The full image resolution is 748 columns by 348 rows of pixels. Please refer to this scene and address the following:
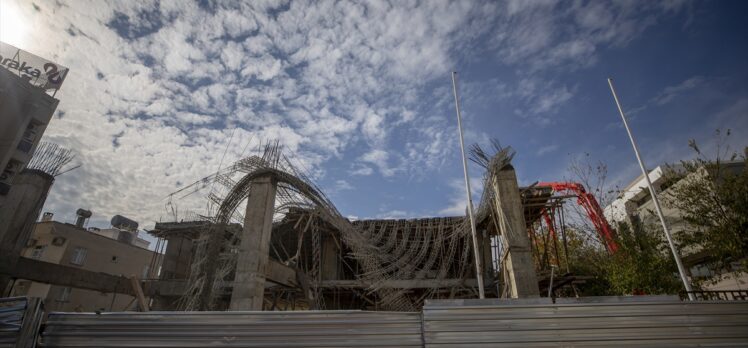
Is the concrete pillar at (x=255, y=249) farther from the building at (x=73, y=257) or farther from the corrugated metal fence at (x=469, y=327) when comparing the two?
the building at (x=73, y=257)

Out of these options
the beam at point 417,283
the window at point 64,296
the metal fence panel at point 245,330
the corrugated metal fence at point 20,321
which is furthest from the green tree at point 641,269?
the window at point 64,296

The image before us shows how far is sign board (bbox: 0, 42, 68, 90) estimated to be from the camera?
26.4m

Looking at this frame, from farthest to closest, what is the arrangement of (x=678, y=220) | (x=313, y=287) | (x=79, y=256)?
(x=79, y=256)
(x=678, y=220)
(x=313, y=287)

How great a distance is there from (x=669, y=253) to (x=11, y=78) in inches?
1525

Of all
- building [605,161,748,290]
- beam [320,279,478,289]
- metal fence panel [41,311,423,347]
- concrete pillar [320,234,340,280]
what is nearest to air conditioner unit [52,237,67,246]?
concrete pillar [320,234,340,280]

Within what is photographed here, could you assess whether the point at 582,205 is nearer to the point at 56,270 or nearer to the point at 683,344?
the point at 683,344

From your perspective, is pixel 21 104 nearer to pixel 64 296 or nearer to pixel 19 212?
pixel 64 296

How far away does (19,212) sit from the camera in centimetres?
932

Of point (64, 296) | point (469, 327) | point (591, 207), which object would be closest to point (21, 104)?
point (64, 296)

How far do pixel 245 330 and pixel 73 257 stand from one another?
114 ft

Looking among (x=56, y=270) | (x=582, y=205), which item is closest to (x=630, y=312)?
(x=56, y=270)

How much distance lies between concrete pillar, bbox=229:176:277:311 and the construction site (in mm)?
34

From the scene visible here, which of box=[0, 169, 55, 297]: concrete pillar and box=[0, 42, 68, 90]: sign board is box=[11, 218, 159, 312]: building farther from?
box=[0, 169, 55, 297]: concrete pillar

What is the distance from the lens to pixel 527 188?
12352 mm
